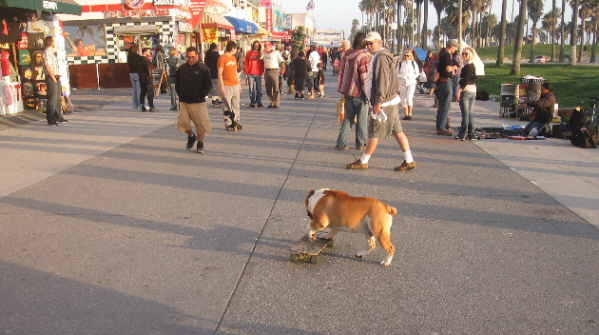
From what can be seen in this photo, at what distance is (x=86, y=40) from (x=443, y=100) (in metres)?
17.3

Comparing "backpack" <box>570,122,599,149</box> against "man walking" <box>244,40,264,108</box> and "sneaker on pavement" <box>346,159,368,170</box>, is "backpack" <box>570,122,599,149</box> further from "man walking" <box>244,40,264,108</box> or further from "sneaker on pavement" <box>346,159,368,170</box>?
"man walking" <box>244,40,264,108</box>

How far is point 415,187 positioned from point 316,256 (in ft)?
9.07

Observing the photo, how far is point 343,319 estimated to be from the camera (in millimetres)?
3613

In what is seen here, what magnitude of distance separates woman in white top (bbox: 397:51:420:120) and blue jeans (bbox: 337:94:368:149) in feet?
14.6

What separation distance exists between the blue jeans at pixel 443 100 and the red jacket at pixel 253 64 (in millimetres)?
5963

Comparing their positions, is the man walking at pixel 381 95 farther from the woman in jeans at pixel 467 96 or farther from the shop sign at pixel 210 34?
the shop sign at pixel 210 34

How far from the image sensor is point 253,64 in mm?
15117

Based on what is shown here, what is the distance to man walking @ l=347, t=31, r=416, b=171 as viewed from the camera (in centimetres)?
736

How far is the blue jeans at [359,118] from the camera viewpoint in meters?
8.65

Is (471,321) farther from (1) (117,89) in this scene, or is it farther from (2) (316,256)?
(1) (117,89)

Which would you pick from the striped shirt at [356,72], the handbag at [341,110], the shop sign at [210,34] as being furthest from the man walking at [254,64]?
the shop sign at [210,34]

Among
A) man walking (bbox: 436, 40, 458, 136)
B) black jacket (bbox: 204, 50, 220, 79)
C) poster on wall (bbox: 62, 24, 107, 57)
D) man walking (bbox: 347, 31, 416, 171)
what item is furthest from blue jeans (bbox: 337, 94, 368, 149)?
poster on wall (bbox: 62, 24, 107, 57)

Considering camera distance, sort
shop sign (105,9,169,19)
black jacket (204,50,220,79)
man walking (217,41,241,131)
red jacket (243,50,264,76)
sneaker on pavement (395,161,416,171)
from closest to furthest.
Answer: sneaker on pavement (395,161,416,171) → man walking (217,41,241,131) → black jacket (204,50,220,79) → red jacket (243,50,264,76) → shop sign (105,9,169,19)

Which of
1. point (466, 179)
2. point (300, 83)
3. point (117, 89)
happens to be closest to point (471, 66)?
point (466, 179)
